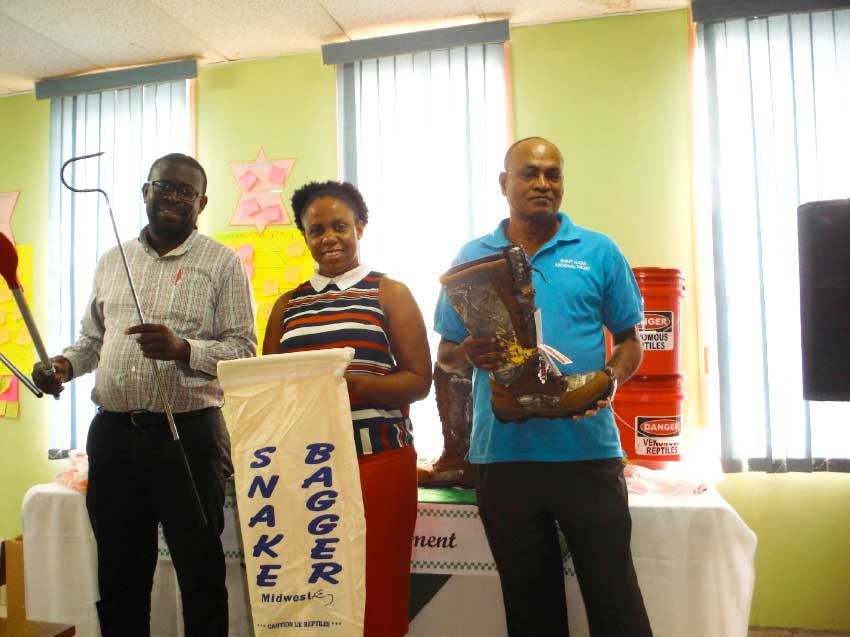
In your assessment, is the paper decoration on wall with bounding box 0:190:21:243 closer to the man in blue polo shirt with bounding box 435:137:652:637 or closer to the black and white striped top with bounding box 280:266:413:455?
the black and white striped top with bounding box 280:266:413:455

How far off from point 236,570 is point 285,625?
76 cm

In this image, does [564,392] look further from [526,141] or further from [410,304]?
[526,141]

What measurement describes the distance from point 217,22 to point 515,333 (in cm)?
245

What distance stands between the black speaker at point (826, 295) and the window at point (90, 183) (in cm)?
316

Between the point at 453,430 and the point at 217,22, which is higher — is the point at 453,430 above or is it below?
below

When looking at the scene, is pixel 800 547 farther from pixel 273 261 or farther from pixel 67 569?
pixel 67 569

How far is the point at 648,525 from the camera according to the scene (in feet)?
6.28

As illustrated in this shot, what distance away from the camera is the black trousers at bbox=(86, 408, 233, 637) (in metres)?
1.72

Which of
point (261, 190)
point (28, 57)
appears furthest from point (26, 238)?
point (261, 190)

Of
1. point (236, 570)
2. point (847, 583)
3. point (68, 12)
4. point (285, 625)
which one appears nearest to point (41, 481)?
point (236, 570)

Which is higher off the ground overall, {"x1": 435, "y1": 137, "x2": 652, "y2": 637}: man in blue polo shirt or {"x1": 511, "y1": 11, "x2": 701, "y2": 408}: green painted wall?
{"x1": 511, "y1": 11, "x2": 701, "y2": 408}: green painted wall

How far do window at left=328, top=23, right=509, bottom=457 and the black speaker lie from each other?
2012mm

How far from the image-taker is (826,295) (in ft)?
3.61

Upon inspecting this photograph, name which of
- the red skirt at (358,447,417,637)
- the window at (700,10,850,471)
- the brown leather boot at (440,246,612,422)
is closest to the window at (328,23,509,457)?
the window at (700,10,850,471)
